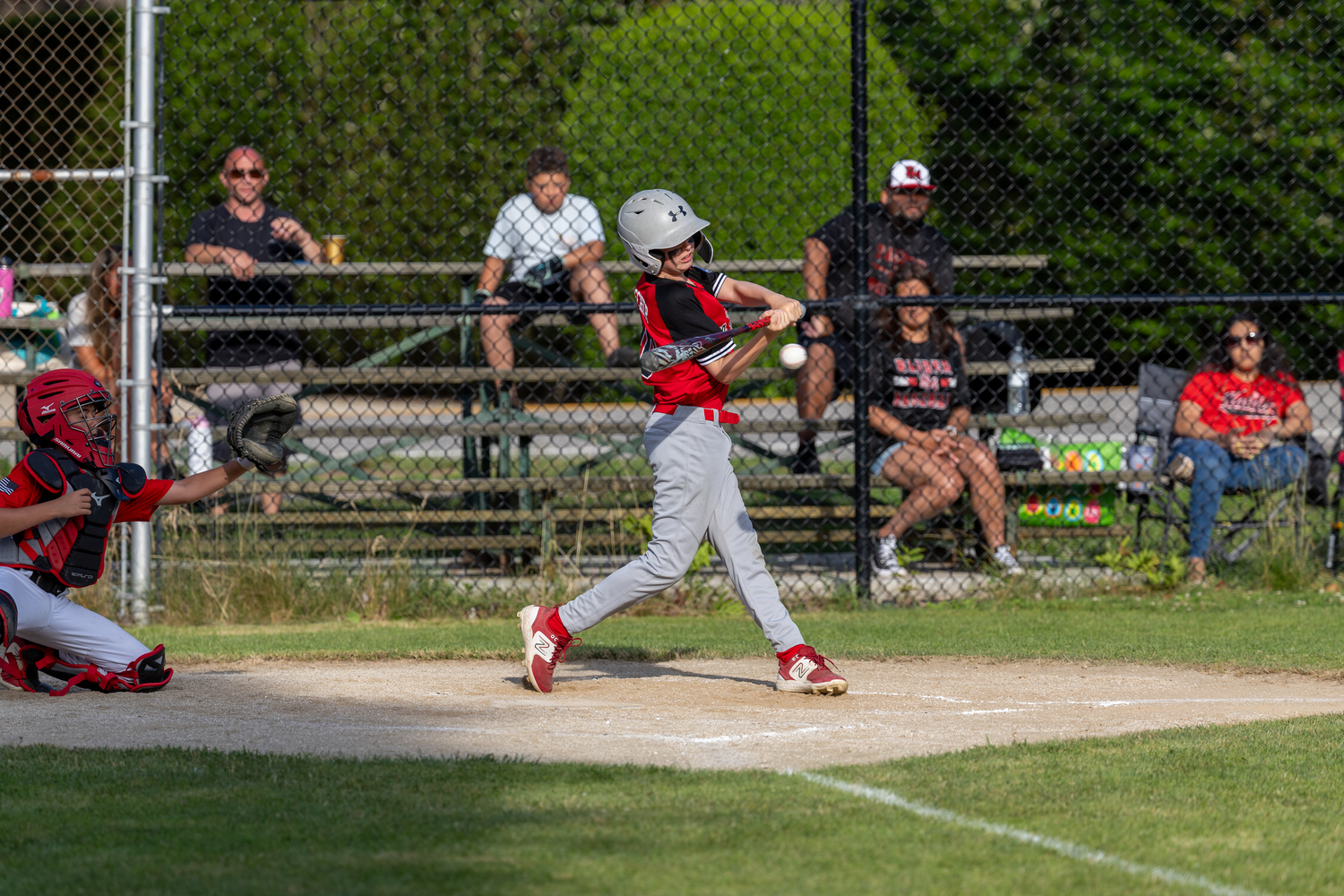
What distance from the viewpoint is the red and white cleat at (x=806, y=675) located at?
524 cm

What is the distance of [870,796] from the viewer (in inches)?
148

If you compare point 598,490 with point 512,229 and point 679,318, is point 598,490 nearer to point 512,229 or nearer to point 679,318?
point 512,229

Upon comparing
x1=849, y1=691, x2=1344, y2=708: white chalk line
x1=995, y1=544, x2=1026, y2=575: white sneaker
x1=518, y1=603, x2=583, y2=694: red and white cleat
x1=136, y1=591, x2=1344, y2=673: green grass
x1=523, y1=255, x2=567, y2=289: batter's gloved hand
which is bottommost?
x1=849, y1=691, x2=1344, y2=708: white chalk line

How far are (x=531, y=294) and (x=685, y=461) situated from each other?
12.4 feet

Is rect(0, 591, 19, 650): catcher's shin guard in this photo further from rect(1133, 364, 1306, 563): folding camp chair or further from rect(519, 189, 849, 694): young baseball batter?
rect(1133, 364, 1306, 563): folding camp chair

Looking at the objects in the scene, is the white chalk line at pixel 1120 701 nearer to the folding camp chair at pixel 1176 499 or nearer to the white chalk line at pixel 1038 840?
the white chalk line at pixel 1038 840

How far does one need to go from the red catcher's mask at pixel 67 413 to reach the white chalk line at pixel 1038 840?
3.09 metres

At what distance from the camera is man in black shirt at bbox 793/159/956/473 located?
27.8 ft

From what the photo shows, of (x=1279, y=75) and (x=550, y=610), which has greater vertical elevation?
(x=1279, y=75)

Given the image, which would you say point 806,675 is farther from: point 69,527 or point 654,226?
point 69,527

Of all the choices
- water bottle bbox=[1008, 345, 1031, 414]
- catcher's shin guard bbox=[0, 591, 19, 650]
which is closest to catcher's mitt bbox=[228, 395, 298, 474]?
catcher's shin guard bbox=[0, 591, 19, 650]

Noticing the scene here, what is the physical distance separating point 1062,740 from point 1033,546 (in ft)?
15.8

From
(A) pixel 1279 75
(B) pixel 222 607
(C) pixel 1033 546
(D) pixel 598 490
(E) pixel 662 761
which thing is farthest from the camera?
(A) pixel 1279 75

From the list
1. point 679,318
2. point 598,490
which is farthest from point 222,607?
point 679,318
